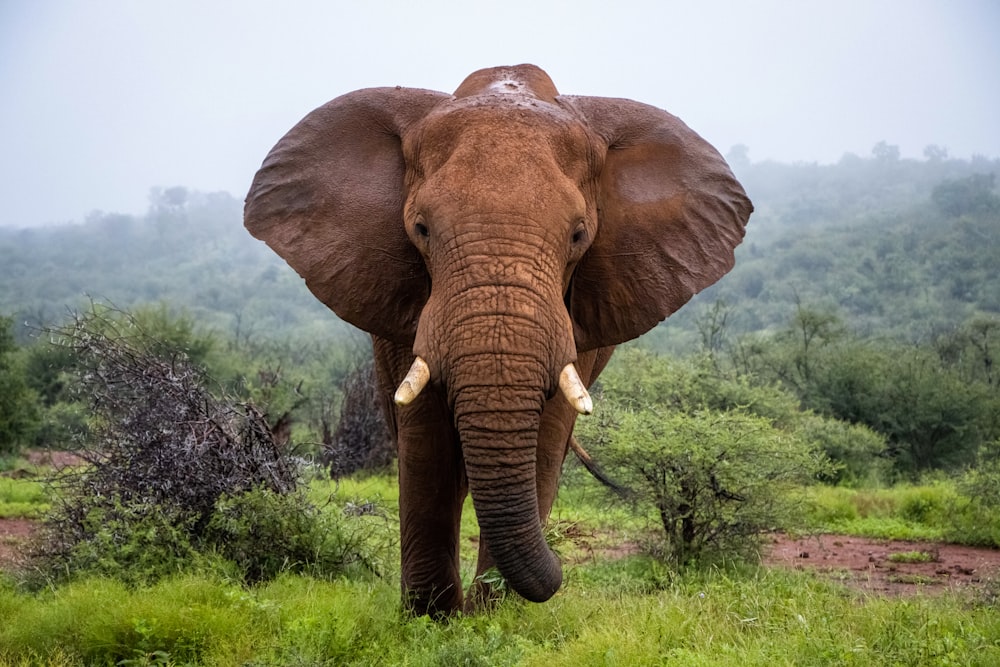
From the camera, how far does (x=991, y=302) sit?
56062 mm

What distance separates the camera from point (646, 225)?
206 inches

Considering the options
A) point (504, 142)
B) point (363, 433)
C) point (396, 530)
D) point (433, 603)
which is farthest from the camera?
point (363, 433)

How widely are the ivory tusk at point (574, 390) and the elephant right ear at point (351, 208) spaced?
95cm

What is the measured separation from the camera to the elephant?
427 cm

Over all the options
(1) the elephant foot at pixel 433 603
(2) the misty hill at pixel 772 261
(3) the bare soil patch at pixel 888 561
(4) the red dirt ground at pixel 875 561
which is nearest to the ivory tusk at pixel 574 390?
(1) the elephant foot at pixel 433 603

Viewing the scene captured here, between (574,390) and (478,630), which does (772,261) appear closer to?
(478,630)

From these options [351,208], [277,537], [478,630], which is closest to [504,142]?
[351,208]

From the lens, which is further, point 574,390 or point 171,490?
point 171,490

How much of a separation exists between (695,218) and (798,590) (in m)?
2.40

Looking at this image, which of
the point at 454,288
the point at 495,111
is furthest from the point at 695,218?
the point at 454,288

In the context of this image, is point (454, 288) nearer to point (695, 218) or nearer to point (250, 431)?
point (695, 218)

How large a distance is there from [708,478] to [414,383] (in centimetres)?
420

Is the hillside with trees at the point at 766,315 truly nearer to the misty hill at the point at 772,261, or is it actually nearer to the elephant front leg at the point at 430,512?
the misty hill at the point at 772,261

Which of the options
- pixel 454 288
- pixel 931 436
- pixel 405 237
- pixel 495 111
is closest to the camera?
pixel 454 288
